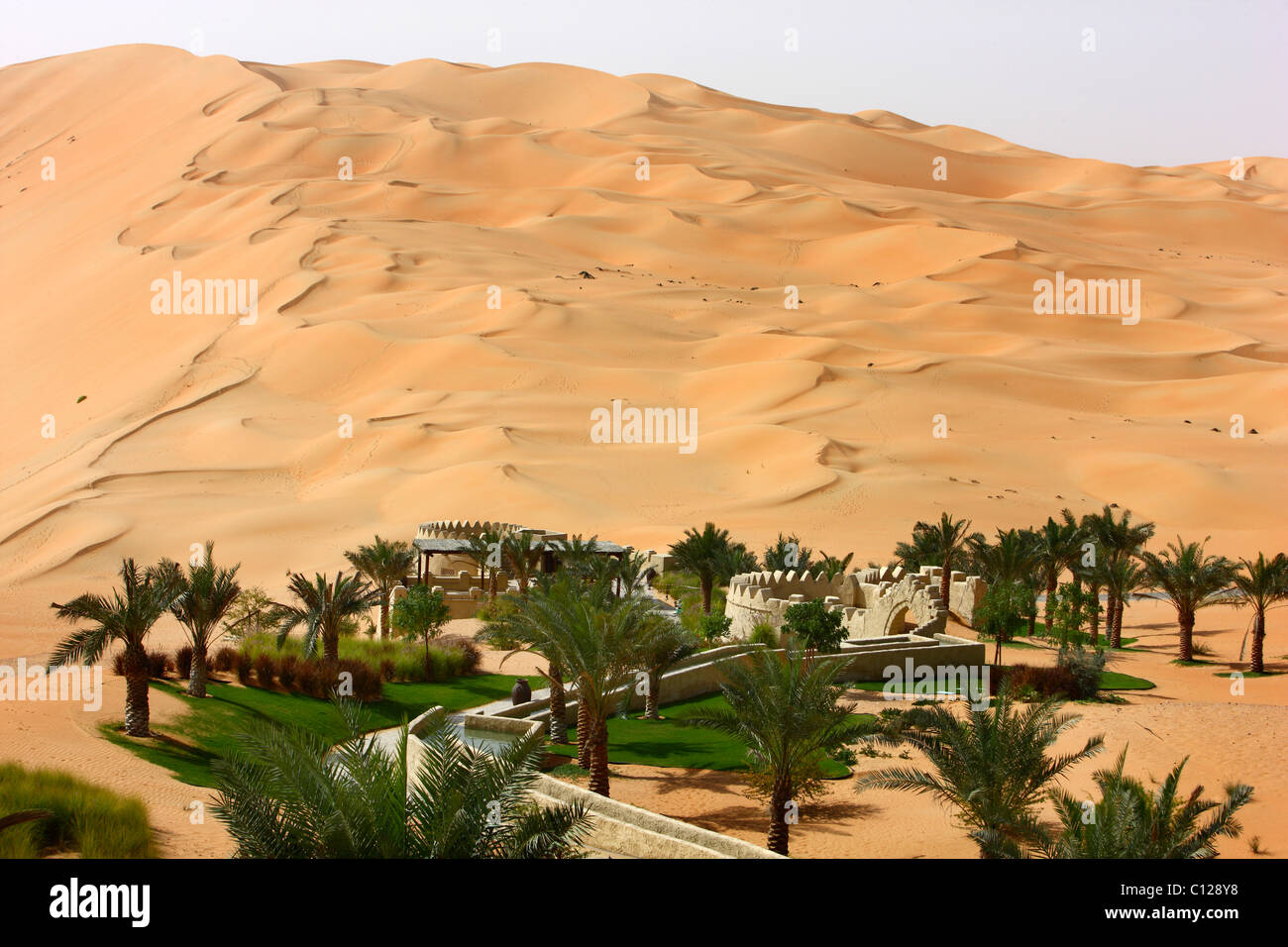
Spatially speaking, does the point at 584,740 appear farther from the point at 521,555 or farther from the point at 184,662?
the point at 521,555

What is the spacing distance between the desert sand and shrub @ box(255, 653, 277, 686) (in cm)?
252

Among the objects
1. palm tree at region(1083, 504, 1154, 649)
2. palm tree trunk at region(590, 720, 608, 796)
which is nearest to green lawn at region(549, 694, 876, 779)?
palm tree trunk at region(590, 720, 608, 796)

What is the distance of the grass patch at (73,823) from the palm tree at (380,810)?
2.56 meters

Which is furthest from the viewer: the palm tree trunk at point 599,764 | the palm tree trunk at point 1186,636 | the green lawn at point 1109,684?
the palm tree trunk at point 1186,636

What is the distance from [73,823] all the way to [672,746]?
28.2ft

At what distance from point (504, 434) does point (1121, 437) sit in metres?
24.3

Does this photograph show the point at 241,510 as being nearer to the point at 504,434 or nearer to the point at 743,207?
the point at 504,434

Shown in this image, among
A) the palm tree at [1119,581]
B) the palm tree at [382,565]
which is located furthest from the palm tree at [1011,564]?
the palm tree at [382,565]

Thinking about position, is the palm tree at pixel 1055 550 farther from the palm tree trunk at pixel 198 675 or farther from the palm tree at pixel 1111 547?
the palm tree trunk at pixel 198 675

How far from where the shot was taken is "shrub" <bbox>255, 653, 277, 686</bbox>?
19.3 meters

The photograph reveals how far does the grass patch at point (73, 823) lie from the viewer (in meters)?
9.71

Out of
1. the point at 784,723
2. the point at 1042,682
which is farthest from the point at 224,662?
the point at 1042,682

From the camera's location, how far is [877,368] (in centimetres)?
5372

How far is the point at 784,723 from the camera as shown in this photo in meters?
12.9
